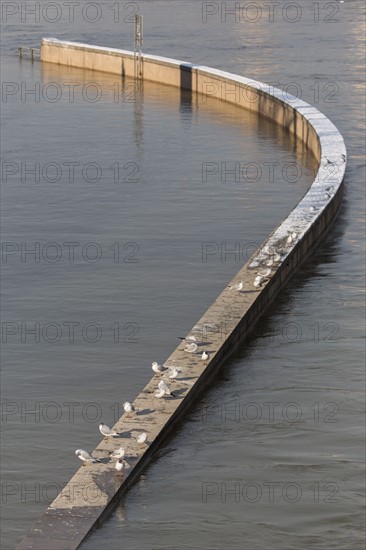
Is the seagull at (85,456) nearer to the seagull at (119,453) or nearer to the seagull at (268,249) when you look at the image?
the seagull at (119,453)

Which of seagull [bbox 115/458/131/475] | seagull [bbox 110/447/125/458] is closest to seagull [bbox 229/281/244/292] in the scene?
seagull [bbox 110/447/125/458]

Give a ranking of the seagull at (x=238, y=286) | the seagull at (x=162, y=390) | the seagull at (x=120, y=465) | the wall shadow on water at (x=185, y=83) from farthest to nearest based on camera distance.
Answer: the wall shadow on water at (x=185, y=83) < the seagull at (x=238, y=286) < the seagull at (x=162, y=390) < the seagull at (x=120, y=465)

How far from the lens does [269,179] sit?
47125mm

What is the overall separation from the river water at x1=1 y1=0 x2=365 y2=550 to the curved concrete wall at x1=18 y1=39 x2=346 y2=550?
0.40m

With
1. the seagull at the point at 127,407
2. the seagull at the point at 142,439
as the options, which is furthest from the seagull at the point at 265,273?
the seagull at the point at 142,439

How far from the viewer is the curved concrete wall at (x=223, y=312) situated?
75.4 ft

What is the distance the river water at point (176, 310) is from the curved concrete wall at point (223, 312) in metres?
0.40

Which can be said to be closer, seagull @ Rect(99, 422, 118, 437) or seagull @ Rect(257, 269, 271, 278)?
seagull @ Rect(99, 422, 118, 437)

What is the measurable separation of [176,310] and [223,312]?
87.0 inches

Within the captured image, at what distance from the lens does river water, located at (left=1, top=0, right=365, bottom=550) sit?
80.4 ft

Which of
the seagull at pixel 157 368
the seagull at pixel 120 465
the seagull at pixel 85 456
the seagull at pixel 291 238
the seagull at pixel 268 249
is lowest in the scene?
the seagull at pixel 120 465

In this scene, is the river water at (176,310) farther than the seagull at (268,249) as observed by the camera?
No

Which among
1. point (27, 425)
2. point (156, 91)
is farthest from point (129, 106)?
point (27, 425)

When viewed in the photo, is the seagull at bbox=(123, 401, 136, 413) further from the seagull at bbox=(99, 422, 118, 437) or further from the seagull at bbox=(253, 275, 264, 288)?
the seagull at bbox=(253, 275, 264, 288)
